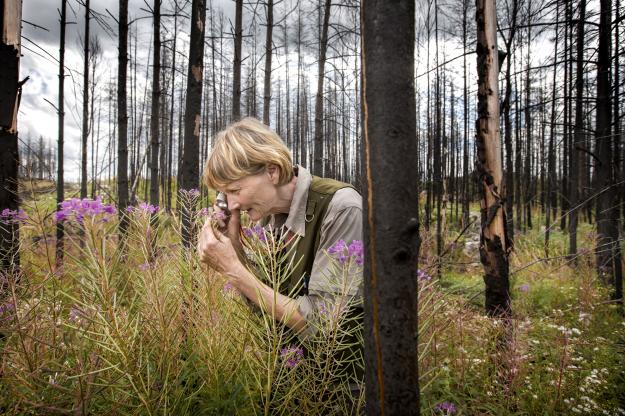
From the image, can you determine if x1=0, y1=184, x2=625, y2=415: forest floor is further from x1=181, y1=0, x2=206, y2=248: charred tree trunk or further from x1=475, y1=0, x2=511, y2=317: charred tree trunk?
x1=181, y1=0, x2=206, y2=248: charred tree trunk

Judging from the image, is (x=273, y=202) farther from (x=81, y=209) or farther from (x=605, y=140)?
(x=605, y=140)

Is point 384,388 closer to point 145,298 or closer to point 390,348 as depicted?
point 390,348

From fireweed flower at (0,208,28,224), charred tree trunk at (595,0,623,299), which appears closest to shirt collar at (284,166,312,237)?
fireweed flower at (0,208,28,224)

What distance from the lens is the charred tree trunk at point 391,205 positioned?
71 cm

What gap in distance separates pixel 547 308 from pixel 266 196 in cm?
595

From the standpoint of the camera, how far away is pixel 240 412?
1221 mm

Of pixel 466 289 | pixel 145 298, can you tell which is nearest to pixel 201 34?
pixel 145 298

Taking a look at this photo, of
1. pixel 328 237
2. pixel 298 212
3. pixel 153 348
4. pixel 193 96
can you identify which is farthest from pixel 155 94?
pixel 153 348

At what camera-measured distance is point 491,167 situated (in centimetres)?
322

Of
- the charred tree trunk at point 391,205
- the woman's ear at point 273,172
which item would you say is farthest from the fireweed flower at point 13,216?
the charred tree trunk at point 391,205

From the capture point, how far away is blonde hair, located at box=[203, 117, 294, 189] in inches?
67.8

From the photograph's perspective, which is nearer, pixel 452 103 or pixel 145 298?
pixel 145 298

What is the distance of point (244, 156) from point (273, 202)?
29cm

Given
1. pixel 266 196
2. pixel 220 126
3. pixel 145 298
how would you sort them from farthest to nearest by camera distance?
pixel 220 126 < pixel 266 196 < pixel 145 298
